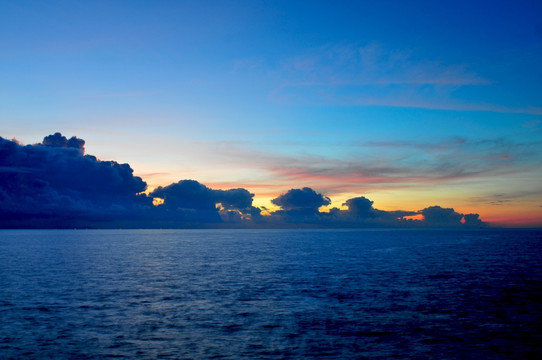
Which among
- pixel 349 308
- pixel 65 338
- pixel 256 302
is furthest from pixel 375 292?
pixel 65 338

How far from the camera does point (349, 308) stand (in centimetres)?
4031

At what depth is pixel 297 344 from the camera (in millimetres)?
27953

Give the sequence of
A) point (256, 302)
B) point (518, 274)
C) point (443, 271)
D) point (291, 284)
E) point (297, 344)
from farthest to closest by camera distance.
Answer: point (443, 271), point (518, 274), point (291, 284), point (256, 302), point (297, 344)

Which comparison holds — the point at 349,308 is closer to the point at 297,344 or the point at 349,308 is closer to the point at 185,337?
the point at 297,344

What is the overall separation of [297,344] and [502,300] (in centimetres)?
2983

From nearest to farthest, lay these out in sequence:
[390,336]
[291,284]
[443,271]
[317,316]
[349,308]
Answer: [390,336] < [317,316] < [349,308] < [291,284] < [443,271]

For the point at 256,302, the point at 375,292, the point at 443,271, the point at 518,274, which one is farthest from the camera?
the point at 443,271

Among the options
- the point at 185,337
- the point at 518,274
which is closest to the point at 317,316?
the point at 185,337

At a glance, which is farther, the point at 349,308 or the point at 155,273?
the point at 155,273

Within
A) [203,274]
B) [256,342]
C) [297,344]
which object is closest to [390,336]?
[297,344]

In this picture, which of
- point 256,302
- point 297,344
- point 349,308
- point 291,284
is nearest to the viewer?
point 297,344

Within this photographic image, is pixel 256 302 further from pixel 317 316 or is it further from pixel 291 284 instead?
pixel 291 284

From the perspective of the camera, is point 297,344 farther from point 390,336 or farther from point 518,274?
point 518,274

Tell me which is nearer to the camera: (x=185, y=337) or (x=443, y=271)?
(x=185, y=337)
